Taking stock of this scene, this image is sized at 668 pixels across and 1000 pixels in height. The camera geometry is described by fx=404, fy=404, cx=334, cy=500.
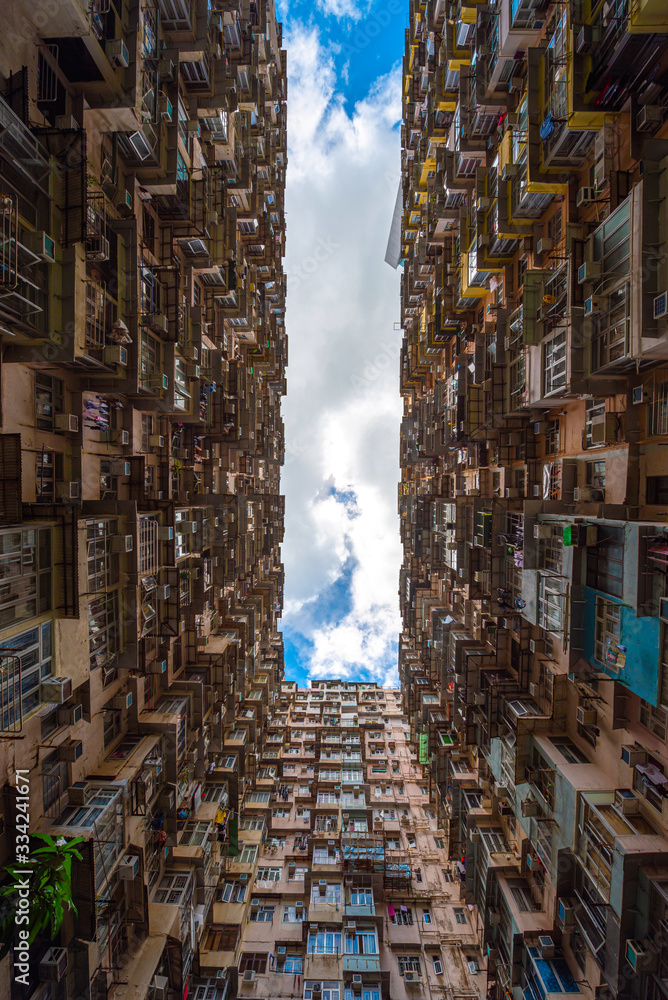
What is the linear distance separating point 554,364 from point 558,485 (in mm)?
5532

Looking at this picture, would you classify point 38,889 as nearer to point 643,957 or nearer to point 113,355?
point 113,355

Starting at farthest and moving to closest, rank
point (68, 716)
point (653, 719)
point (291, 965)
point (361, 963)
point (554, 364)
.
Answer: point (291, 965) → point (361, 963) → point (554, 364) → point (68, 716) → point (653, 719)

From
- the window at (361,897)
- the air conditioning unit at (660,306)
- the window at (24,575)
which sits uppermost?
the air conditioning unit at (660,306)

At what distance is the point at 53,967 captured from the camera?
46.0 feet

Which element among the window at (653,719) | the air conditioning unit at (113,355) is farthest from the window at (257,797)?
the air conditioning unit at (113,355)

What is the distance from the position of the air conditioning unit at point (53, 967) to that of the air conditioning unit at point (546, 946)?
19.6 metres

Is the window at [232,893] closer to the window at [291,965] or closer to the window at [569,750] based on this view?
the window at [291,965]

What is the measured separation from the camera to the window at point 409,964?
76.3ft

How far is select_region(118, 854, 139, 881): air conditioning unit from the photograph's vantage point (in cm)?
1722

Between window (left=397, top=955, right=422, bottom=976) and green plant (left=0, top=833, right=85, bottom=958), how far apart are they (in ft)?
68.8

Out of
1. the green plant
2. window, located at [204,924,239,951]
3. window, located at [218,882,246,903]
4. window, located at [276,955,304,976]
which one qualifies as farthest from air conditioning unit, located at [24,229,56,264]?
window, located at [276,955,304,976]

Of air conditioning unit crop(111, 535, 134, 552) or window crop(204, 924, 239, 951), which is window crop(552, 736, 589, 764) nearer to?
air conditioning unit crop(111, 535, 134, 552)

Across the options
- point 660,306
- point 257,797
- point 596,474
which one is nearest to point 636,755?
point 596,474

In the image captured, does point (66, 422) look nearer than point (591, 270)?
No
